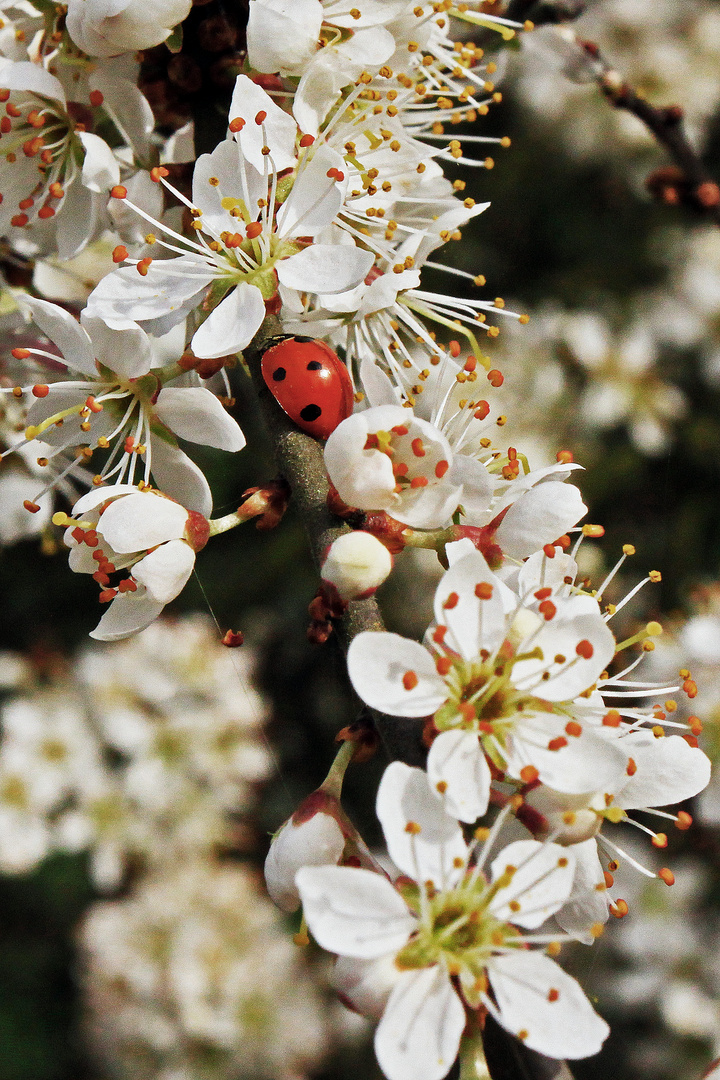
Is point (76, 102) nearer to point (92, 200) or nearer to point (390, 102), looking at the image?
point (92, 200)

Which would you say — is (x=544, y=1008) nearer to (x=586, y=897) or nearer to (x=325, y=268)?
(x=586, y=897)

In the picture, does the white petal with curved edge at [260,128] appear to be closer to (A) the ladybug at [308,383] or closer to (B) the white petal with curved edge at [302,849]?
(A) the ladybug at [308,383]

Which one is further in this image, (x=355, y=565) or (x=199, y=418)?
(x=199, y=418)

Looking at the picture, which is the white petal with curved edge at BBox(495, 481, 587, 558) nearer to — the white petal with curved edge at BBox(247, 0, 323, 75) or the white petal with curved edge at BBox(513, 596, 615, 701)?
the white petal with curved edge at BBox(513, 596, 615, 701)

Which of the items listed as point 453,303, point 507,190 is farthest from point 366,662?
point 507,190

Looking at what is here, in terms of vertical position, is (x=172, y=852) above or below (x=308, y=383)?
below

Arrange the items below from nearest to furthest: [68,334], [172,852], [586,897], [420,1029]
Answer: [420,1029], [586,897], [68,334], [172,852]

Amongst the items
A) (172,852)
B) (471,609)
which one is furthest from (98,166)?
(172,852)

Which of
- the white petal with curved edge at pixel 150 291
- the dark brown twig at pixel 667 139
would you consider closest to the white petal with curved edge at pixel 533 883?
the white petal with curved edge at pixel 150 291
